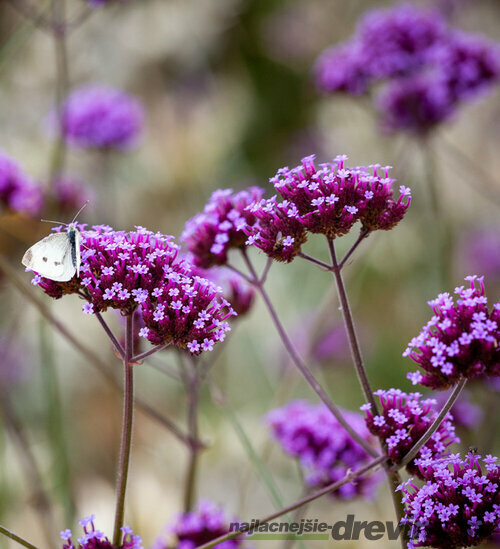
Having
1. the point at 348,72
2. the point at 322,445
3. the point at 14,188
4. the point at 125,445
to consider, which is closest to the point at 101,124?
the point at 14,188

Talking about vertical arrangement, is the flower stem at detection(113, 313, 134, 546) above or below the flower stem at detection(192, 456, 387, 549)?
above

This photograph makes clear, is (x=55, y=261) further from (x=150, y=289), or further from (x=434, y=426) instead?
(x=434, y=426)

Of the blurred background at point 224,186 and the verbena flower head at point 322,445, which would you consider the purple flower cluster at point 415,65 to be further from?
the verbena flower head at point 322,445

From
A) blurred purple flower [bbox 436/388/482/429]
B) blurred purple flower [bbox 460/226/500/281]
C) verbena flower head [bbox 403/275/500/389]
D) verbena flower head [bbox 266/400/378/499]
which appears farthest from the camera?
blurred purple flower [bbox 460/226/500/281]

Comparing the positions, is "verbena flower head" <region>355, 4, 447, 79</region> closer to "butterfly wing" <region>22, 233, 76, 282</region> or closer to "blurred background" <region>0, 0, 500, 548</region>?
"blurred background" <region>0, 0, 500, 548</region>

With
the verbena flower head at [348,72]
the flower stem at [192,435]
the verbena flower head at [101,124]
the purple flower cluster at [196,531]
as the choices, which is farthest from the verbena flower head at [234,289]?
the verbena flower head at [101,124]

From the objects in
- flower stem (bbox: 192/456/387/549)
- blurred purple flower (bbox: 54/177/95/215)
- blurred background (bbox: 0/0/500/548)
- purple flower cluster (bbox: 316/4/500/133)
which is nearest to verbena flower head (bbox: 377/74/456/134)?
purple flower cluster (bbox: 316/4/500/133)
